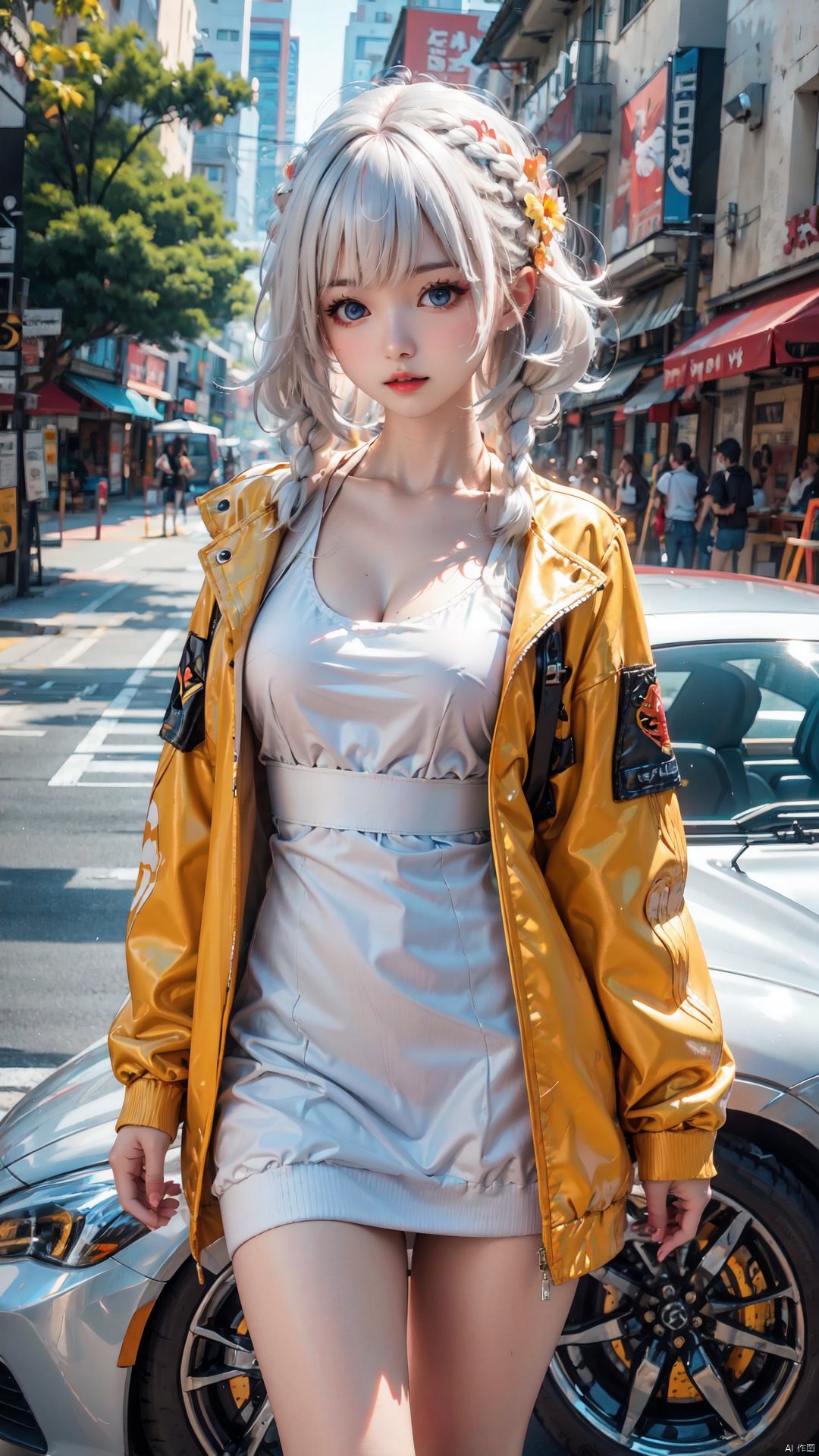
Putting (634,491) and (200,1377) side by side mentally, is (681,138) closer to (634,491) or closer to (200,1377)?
(634,491)

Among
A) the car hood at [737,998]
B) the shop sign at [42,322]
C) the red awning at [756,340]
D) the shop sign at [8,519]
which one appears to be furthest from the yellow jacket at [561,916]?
the shop sign at [42,322]

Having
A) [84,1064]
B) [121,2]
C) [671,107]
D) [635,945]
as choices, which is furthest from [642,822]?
[121,2]

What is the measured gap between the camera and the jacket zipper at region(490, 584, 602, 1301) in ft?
5.49

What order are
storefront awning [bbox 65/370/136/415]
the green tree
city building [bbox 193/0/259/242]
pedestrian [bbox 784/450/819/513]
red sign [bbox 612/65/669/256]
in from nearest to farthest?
1. pedestrian [bbox 784/450/819/513]
2. red sign [bbox 612/65/669/256]
3. the green tree
4. storefront awning [bbox 65/370/136/415]
5. city building [bbox 193/0/259/242]

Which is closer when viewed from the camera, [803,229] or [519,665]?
[519,665]

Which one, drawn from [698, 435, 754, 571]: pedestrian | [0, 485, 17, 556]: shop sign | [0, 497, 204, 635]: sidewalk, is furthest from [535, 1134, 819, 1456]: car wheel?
[0, 485, 17, 556]: shop sign

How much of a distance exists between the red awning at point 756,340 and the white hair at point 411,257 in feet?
43.8

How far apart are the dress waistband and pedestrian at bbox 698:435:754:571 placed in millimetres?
15003

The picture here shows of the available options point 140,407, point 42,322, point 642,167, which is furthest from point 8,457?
point 140,407

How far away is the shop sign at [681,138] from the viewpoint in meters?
20.9

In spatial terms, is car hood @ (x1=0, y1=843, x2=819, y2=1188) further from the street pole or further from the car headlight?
the street pole

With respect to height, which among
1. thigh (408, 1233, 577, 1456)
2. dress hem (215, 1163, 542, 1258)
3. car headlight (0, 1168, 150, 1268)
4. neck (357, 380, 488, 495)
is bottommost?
car headlight (0, 1168, 150, 1268)

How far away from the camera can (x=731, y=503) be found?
16.3 meters

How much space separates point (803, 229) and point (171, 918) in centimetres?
1622
